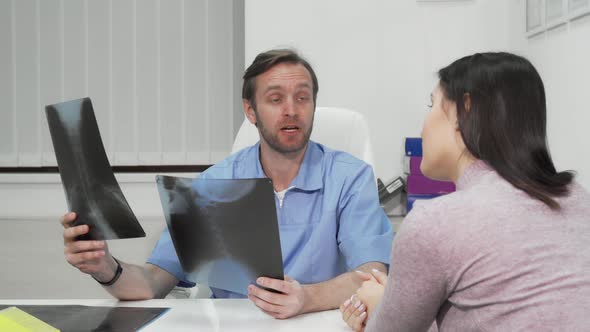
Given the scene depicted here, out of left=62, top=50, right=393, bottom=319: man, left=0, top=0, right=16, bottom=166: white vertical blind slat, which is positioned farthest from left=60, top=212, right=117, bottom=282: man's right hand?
left=0, top=0, right=16, bottom=166: white vertical blind slat

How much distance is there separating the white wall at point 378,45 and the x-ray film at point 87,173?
1673 millimetres

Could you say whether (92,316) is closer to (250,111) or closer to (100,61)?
(250,111)

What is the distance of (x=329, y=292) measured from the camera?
4.07 ft

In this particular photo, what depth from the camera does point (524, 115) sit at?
83 centimetres

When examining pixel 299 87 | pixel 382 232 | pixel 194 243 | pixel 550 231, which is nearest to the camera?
pixel 550 231

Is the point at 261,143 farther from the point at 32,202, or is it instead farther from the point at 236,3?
the point at 32,202

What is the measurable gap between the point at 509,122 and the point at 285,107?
86 cm

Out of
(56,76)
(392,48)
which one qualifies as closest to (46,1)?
(56,76)

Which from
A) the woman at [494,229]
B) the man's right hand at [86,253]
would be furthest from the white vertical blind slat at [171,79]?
the woman at [494,229]

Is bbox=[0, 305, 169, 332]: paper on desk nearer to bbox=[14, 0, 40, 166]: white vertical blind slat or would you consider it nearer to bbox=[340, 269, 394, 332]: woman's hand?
bbox=[340, 269, 394, 332]: woman's hand

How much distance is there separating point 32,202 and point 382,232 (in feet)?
7.41

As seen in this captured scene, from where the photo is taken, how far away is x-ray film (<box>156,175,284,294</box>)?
107 centimetres

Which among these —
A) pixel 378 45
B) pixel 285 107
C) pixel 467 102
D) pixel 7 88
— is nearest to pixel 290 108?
pixel 285 107

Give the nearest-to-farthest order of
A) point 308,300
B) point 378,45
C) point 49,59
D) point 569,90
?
point 308,300, point 569,90, point 378,45, point 49,59
